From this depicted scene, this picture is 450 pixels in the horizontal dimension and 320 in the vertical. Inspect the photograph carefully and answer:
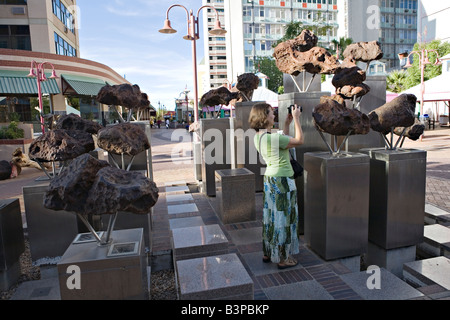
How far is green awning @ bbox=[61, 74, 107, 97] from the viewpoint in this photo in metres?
22.4

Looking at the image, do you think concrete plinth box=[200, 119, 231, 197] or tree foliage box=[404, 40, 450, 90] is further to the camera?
tree foliage box=[404, 40, 450, 90]

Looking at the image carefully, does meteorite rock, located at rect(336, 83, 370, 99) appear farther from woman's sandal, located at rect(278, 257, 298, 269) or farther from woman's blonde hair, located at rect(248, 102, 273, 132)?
woman's sandal, located at rect(278, 257, 298, 269)

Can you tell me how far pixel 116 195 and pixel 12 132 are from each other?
14802mm

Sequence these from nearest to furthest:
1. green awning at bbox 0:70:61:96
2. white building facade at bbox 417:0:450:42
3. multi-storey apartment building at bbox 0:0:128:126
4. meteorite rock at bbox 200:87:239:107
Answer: meteorite rock at bbox 200:87:239:107 → green awning at bbox 0:70:61:96 → multi-storey apartment building at bbox 0:0:128:126 → white building facade at bbox 417:0:450:42

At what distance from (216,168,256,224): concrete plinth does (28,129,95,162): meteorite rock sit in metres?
2.37

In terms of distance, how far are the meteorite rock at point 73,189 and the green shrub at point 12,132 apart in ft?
46.9

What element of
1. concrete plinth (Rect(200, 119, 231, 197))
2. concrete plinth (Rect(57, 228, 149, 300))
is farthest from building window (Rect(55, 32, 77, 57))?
concrete plinth (Rect(57, 228, 149, 300))

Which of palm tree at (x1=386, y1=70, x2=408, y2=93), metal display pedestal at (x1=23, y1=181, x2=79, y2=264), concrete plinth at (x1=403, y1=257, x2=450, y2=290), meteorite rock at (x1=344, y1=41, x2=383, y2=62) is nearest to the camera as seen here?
concrete plinth at (x1=403, y1=257, x2=450, y2=290)

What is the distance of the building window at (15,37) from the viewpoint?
2425 centimetres

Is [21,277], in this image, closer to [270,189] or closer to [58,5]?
[270,189]

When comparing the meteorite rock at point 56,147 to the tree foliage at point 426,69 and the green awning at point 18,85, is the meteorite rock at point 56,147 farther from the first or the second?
the tree foliage at point 426,69

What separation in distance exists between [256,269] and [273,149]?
1415 millimetres

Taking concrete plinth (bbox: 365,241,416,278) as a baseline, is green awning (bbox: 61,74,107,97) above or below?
above
